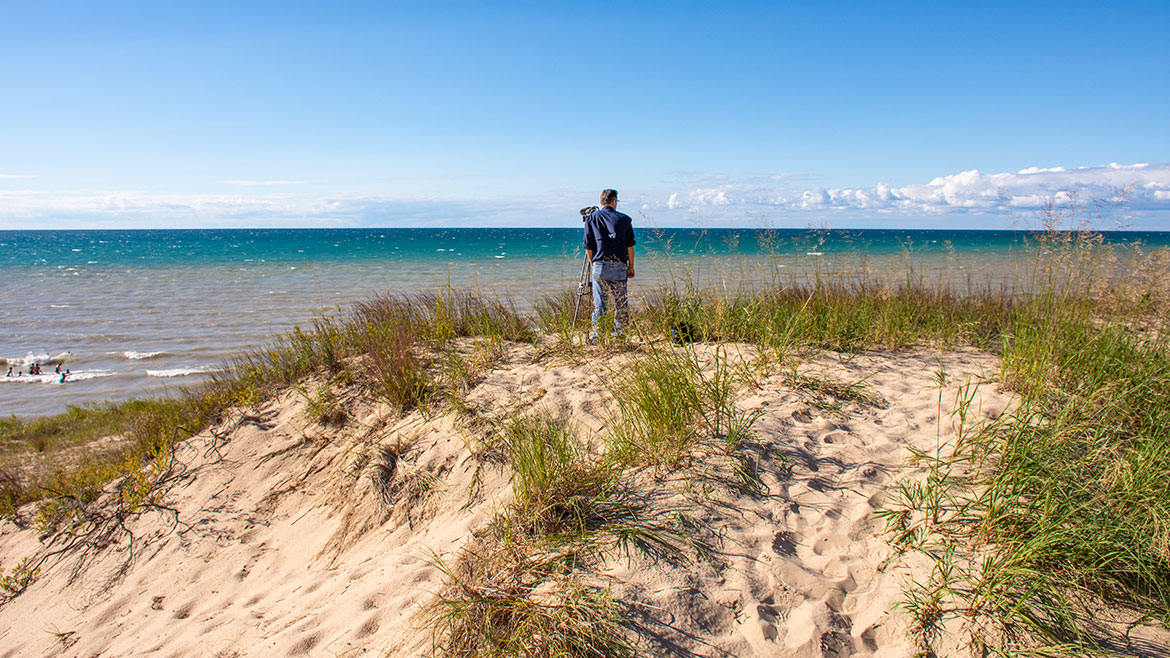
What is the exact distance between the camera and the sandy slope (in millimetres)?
2633

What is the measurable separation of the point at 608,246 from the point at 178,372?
8217 millimetres

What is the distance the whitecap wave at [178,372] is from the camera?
9914 mm

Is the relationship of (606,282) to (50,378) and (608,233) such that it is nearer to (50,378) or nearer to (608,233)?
(608,233)

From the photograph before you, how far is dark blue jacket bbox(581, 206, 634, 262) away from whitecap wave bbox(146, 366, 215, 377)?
7258 millimetres

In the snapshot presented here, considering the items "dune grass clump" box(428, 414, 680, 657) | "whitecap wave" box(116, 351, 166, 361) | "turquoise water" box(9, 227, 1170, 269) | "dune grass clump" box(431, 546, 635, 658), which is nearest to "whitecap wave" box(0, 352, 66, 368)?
"whitecap wave" box(116, 351, 166, 361)

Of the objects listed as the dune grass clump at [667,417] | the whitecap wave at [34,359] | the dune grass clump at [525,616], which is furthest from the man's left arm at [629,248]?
the whitecap wave at [34,359]

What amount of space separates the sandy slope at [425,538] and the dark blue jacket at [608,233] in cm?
169

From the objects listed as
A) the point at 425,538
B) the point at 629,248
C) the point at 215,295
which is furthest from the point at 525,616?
the point at 215,295

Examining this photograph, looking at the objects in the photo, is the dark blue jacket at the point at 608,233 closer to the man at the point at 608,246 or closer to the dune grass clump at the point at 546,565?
the man at the point at 608,246

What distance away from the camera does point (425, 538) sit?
3629 mm

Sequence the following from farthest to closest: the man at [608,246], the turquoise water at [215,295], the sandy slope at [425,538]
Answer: the turquoise water at [215,295] < the man at [608,246] < the sandy slope at [425,538]

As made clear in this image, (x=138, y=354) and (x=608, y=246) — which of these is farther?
(x=138, y=354)

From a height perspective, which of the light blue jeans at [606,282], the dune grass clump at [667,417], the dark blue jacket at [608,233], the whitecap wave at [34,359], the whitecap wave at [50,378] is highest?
the dark blue jacket at [608,233]

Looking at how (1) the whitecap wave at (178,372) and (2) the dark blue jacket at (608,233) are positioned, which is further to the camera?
(1) the whitecap wave at (178,372)
